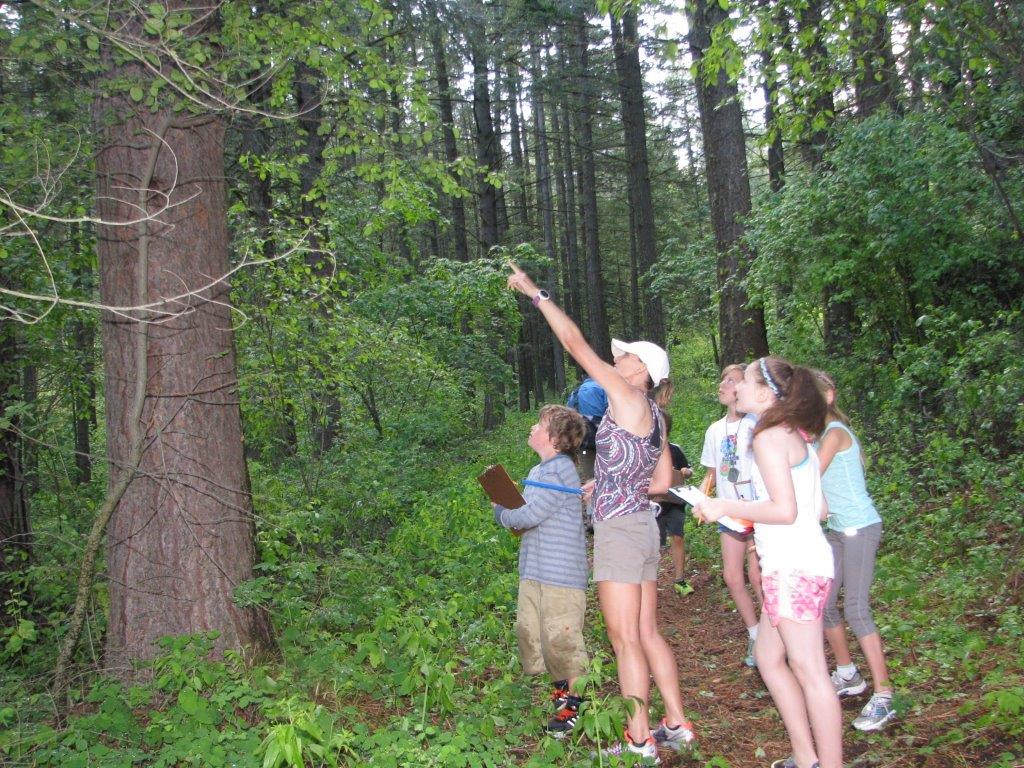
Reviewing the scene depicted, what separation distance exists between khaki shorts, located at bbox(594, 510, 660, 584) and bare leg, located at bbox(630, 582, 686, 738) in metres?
0.24

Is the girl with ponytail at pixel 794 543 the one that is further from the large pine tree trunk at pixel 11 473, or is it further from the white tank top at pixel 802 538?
the large pine tree trunk at pixel 11 473

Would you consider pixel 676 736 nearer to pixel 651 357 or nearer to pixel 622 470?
pixel 622 470

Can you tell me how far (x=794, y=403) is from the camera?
146 inches

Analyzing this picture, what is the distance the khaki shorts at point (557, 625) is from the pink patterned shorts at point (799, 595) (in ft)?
4.33

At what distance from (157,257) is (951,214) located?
775cm

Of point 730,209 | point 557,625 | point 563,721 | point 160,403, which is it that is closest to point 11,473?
point 160,403

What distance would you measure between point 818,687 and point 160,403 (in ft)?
12.0

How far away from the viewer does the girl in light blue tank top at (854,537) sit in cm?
451

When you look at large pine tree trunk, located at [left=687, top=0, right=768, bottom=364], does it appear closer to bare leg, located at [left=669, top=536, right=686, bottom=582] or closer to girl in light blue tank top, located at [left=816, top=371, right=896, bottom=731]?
bare leg, located at [left=669, top=536, right=686, bottom=582]

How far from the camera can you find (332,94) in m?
6.64

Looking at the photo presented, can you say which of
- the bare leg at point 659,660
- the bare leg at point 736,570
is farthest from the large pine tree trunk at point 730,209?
the bare leg at point 659,660

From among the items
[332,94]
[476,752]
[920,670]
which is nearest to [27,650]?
[476,752]

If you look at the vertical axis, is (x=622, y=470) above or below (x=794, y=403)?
below

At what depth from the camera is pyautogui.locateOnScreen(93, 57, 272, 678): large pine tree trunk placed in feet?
15.1
